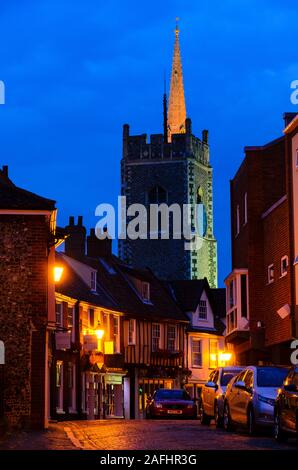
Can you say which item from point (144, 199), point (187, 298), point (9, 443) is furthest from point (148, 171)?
point (9, 443)

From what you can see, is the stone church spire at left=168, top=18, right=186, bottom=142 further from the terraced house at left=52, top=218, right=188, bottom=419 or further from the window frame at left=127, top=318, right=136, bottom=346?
the window frame at left=127, top=318, right=136, bottom=346

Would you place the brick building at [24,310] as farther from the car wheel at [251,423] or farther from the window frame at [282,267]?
the window frame at [282,267]

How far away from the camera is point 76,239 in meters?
65.6

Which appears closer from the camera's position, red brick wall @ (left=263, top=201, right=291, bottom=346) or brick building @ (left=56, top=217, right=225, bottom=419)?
red brick wall @ (left=263, top=201, right=291, bottom=346)

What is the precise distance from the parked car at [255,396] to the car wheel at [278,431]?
5.29 feet

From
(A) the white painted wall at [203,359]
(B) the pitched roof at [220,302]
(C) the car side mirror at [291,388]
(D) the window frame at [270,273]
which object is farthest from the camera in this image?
(B) the pitched roof at [220,302]

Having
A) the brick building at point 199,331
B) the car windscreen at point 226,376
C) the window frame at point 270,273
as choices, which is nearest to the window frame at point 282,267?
the window frame at point 270,273

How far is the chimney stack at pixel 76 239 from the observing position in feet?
213

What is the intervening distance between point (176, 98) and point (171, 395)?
103m

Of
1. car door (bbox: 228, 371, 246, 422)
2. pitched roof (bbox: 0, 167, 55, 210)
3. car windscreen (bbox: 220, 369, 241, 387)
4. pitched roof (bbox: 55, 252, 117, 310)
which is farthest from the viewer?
pitched roof (bbox: 55, 252, 117, 310)

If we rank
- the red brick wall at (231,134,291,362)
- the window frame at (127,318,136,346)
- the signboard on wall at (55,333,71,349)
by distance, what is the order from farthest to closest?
the window frame at (127,318,136,346) < the red brick wall at (231,134,291,362) < the signboard on wall at (55,333,71,349)

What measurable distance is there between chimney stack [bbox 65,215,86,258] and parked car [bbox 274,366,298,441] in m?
42.7

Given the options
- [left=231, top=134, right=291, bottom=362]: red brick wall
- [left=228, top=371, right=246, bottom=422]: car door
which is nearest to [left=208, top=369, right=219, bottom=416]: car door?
[left=228, top=371, right=246, bottom=422]: car door

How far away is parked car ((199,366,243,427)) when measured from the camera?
3045 centimetres
